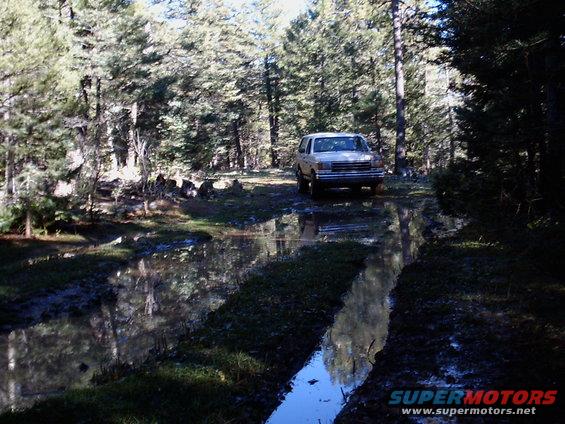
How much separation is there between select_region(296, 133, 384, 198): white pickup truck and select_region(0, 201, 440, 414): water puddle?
15.4 feet

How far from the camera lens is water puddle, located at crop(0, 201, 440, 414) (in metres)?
5.22

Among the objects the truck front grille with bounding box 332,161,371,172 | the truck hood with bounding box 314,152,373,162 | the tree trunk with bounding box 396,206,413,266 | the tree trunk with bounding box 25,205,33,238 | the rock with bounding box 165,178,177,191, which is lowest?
the tree trunk with bounding box 396,206,413,266

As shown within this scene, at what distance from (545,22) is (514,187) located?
316cm

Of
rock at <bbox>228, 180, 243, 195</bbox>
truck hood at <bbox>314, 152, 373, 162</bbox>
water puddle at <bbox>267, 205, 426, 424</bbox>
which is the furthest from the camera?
rock at <bbox>228, 180, 243, 195</bbox>

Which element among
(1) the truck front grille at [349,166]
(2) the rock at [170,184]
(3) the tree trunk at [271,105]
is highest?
(3) the tree trunk at [271,105]

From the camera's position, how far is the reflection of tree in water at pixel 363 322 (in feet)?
17.7

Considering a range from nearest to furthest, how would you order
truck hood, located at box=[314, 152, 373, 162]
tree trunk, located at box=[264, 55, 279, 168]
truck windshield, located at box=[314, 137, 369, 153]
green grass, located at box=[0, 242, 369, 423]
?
green grass, located at box=[0, 242, 369, 423] < truck hood, located at box=[314, 152, 373, 162] < truck windshield, located at box=[314, 137, 369, 153] < tree trunk, located at box=[264, 55, 279, 168]

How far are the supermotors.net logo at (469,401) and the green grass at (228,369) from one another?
1.23 m

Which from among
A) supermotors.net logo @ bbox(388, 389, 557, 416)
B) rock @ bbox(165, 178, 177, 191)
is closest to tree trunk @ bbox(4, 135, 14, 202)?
rock @ bbox(165, 178, 177, 191)

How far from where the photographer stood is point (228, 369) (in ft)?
16.3

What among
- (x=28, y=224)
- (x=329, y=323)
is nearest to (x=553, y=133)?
(x=329, y=323)

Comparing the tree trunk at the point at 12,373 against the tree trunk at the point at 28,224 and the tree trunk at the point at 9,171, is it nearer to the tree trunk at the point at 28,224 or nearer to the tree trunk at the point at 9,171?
the tree trunk at the point at 28,224

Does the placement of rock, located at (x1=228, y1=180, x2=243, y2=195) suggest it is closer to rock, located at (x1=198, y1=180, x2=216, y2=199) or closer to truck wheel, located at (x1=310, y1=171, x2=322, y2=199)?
rock, located at (x1=198, y1=180, x2=216, y2=199)

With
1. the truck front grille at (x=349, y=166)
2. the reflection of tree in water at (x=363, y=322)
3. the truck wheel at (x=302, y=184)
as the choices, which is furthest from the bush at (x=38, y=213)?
the truck wheel at (x=302, y=184)
